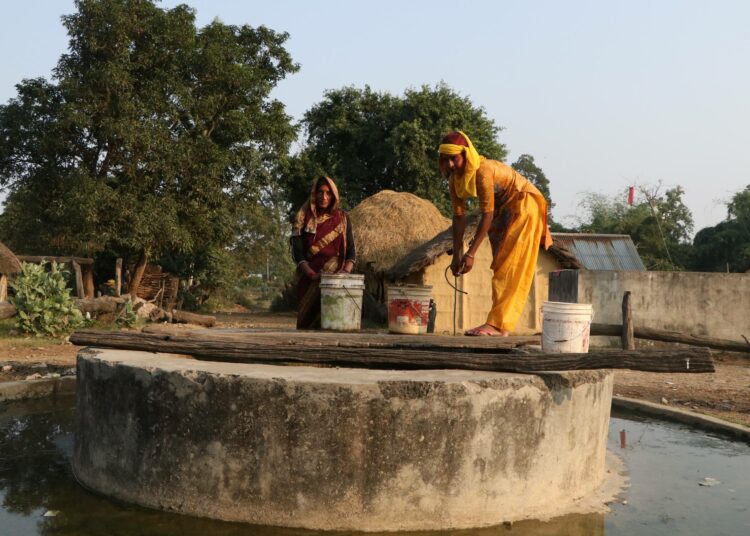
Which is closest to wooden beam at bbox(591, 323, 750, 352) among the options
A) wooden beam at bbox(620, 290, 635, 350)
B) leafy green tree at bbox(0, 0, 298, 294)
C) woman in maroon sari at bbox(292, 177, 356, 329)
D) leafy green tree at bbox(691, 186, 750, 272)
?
wooden beam at bbox(620, 290, 635, 350)

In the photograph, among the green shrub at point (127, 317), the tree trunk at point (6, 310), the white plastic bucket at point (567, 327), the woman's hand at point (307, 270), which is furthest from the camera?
the green shrub at point (127, 317)

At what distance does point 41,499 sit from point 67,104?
16.2 meters

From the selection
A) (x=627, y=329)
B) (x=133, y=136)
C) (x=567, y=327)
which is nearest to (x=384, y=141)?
(x=133, y=136)

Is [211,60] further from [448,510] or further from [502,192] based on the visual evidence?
[448,510]

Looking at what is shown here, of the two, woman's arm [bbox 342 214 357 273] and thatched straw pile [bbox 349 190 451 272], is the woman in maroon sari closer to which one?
woman's arm [bbox 342 214 357 273]

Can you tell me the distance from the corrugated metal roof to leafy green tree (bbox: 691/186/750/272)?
652 cm

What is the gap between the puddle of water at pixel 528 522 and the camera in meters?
3.40

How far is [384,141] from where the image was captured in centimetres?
2594

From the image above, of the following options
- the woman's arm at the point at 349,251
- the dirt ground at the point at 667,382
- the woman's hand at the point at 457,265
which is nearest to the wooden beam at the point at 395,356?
the woman's hand at the point at 457,265

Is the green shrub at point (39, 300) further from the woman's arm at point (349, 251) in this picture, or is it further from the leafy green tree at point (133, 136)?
the woman's arm at point (349, 251)

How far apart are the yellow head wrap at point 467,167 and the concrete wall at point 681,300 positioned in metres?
10.2

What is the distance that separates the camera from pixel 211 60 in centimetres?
1994

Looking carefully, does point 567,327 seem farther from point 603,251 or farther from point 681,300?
point 603,251

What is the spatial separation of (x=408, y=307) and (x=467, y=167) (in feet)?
4.28
